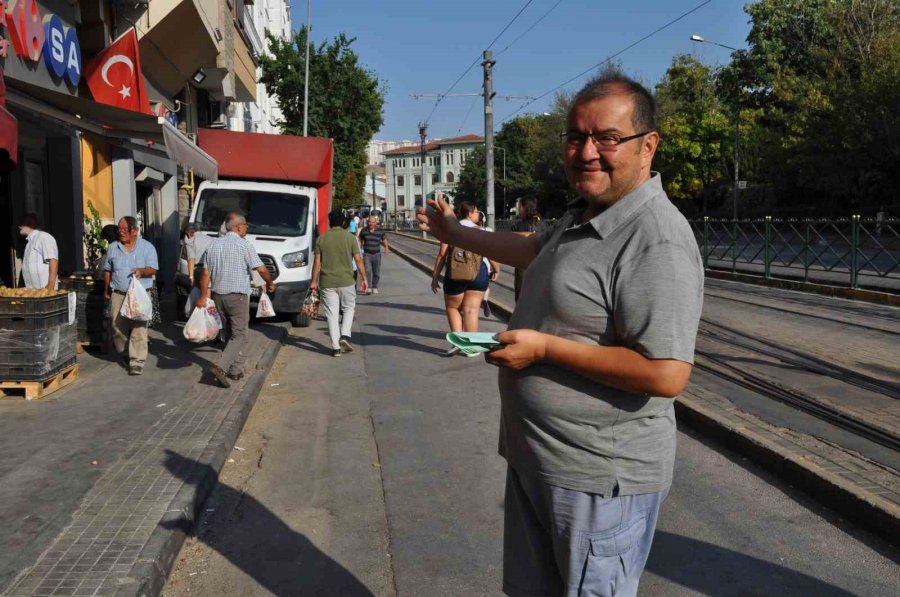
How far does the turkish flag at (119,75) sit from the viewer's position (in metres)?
12.1

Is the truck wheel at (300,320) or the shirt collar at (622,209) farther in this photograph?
the truck wheel at (300,320)

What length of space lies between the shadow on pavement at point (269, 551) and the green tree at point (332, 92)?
1218 inches

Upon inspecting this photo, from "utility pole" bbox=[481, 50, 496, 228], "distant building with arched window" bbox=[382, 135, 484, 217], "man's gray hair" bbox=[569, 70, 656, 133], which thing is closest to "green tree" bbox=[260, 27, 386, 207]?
"utility pole" bbox=[481, 50, 496, 228]

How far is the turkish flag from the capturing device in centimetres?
1209

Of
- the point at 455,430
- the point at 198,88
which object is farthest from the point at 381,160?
the point at 455,430

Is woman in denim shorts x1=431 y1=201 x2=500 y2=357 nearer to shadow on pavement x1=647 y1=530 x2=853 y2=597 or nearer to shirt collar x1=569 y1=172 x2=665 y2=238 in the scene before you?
shadow on pavement x1=647 y1=530 x2=853 y2=597

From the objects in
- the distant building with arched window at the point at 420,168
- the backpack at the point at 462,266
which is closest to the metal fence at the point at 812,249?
the backpack at the point at 462,266

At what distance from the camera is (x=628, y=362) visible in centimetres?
189

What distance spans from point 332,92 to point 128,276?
2837 centimetres

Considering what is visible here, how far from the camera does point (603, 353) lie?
6.26 feet

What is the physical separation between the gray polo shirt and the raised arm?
49 centimetres

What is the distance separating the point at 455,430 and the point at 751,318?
7873mm

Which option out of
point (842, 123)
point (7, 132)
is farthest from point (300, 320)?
point (842, 123)

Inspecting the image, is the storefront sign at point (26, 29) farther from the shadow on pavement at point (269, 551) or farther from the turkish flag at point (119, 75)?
the shadow on pavement at point (269, 551)
